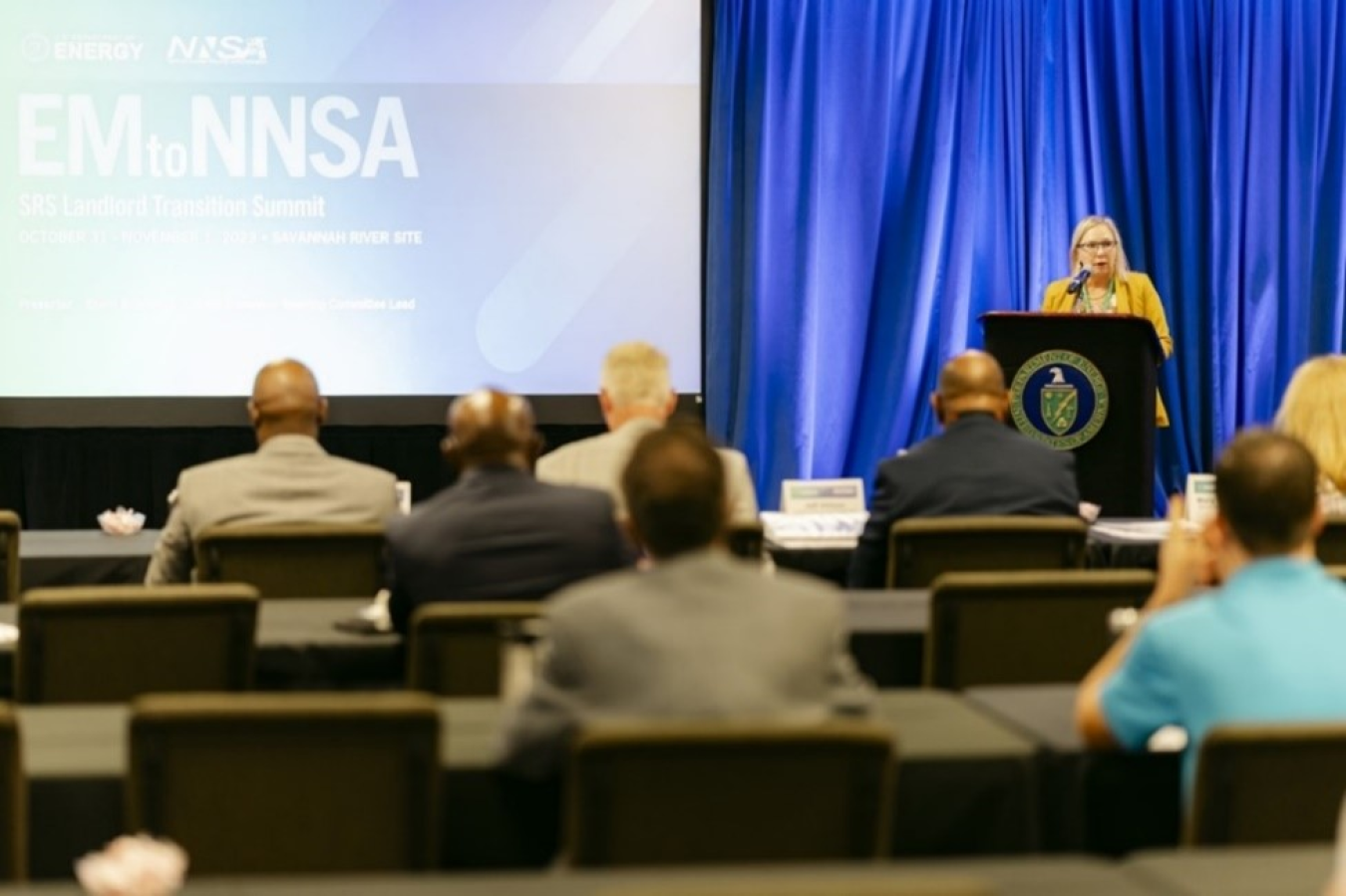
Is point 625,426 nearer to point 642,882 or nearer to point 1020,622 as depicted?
point 1020,622

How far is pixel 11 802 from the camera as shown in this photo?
7.38ft

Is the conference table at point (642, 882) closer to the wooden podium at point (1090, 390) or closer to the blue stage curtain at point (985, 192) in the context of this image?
the wooden podium at point (1090, 390)

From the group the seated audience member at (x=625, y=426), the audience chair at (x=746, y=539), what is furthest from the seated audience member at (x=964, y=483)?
the audience chair at (x=746, y=539)

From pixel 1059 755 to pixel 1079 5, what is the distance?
7024 millimetres

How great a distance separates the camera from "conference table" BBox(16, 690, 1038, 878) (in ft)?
A: 7.83

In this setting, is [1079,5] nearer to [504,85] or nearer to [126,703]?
[504,85]

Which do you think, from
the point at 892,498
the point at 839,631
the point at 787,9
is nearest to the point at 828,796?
the point at 839,631

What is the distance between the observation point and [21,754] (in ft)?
7.70

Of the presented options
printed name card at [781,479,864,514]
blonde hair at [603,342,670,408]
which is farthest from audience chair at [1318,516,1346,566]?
blonde hair at [603,342,670,408]

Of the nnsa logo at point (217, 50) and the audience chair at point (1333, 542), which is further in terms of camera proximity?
the nnsa logo at point (217, 50)

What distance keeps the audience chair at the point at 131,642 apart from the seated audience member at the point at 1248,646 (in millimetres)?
1487

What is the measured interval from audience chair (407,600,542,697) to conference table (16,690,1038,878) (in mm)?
410

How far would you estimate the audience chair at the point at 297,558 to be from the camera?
4.12 meters

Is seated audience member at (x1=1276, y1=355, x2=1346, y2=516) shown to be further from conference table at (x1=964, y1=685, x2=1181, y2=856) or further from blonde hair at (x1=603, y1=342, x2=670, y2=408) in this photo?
conference table at (x1=964, y1=685, x2=1181, y2=856)
